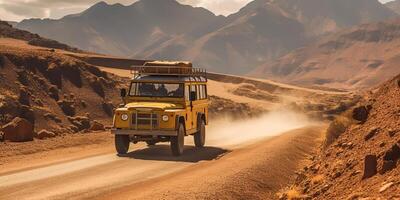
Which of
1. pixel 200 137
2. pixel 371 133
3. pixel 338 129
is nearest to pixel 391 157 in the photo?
pixel 371 133

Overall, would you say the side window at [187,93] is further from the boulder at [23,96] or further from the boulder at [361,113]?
the boulder at [23,96]

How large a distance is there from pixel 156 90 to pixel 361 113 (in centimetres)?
686

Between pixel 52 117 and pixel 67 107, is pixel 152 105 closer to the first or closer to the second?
pixel 52 117

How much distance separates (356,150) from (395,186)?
504 cm

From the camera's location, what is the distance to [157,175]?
14.2 m

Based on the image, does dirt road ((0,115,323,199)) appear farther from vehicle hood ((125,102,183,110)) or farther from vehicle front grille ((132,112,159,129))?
vehicle hood ((125,102,183,110))

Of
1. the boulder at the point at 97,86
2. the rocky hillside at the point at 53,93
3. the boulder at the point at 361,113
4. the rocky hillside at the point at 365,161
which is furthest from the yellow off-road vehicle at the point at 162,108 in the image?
the boulder at the point at 97,86

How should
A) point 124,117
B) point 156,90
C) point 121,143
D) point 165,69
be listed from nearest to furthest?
point 124,117, point 121,143, point 156,90, point 165,69

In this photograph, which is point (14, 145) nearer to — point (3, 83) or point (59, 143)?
point (59, 143)

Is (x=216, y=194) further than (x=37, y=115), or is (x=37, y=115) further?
(x=37, y=115)

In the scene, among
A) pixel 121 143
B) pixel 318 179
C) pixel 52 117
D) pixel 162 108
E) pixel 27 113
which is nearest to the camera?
pixel 318 179

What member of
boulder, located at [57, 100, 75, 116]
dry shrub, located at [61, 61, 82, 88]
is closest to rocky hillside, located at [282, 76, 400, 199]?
boulder, located at [57, 100, 75, 116]

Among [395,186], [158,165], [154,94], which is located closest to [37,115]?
[154,94]

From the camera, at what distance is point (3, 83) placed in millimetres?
34406
